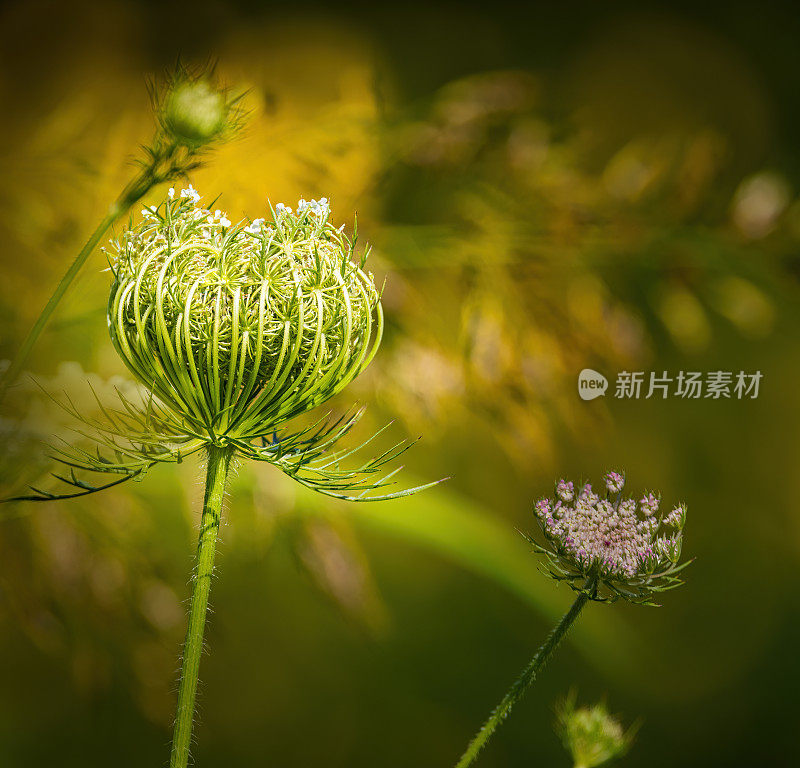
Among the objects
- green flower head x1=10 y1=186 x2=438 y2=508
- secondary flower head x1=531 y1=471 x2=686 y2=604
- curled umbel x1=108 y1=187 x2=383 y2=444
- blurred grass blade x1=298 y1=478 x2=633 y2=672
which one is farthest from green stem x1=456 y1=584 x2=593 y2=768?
blurred grass blade x1=298 y1=478 x2=633 y2=672

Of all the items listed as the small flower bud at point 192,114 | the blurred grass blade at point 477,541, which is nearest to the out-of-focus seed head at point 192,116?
the small flower bud at point 192,114

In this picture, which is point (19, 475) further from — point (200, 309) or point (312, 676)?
point (312, 676)

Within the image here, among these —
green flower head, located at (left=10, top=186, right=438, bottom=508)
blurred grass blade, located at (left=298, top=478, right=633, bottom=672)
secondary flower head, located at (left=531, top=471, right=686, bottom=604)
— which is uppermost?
blurred grass blade, located at (left=298, top=478, right=633, bottom=672)

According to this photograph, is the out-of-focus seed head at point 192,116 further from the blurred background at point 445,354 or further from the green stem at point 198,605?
the blurred background at point 445,354

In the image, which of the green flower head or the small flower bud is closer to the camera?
the green flower head

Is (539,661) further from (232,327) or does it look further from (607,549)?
(232,327)

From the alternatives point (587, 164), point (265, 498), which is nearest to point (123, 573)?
point (265, 498)

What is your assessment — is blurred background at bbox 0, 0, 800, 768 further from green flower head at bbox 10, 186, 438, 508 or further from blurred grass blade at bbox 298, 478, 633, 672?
green flower head at bbox 10, 186, 438, 508
